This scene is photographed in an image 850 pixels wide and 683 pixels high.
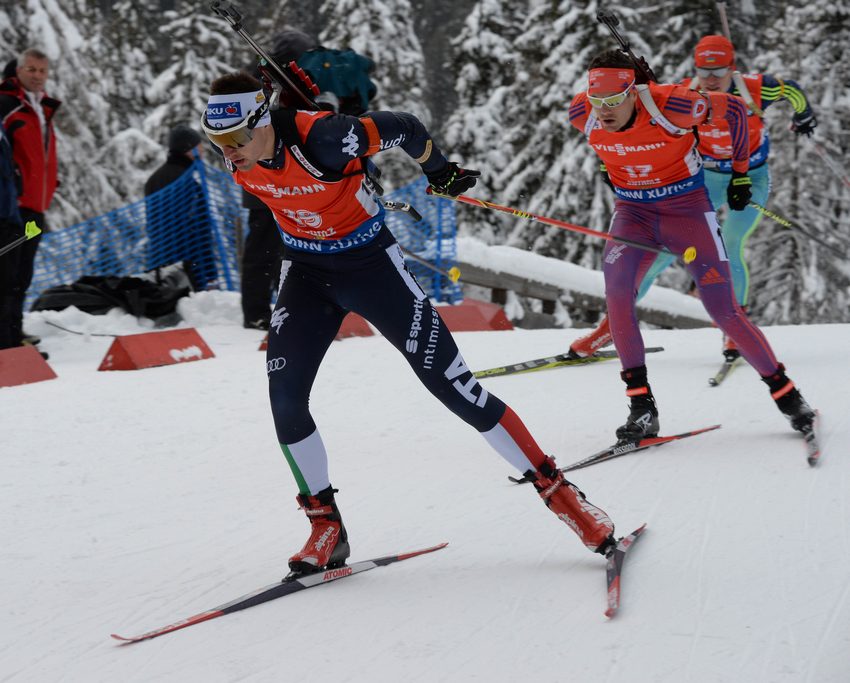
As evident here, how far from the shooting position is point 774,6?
24.2 m

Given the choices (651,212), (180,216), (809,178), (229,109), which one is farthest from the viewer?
(809,178)

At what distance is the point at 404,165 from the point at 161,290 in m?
17.3

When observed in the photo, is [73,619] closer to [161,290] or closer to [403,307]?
[403,307]

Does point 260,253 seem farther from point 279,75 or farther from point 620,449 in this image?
point 279,75

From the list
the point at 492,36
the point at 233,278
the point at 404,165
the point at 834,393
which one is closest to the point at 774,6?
the point at 492,36

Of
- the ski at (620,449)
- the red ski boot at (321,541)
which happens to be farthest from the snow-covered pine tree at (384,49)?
the red ski boot at (321,541)

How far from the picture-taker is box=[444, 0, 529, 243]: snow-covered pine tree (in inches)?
961

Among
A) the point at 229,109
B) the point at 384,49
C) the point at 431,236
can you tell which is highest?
the point at 229,109

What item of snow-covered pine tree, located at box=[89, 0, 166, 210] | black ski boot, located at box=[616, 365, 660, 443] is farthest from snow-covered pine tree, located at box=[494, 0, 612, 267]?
black ski boot, located at box=[616, 365, 660, 443]

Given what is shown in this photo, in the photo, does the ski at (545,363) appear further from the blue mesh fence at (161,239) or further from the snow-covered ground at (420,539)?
the blue mesh fence at (161,239)

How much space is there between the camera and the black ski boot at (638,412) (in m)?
4.82

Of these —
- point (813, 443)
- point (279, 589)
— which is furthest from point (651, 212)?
point (279, 589)

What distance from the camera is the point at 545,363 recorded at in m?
7.06

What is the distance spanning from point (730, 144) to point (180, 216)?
5683 millimetres
